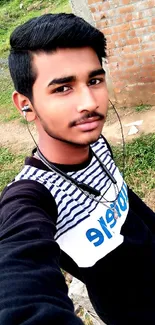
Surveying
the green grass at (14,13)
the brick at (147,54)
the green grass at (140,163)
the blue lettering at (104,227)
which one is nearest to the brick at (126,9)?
the brick at (147,54)

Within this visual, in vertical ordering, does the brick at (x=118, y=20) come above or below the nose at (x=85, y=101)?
below

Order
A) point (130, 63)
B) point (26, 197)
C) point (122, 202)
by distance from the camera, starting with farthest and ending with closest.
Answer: point (130, 63) < point (122, 202) < point (26, 197)

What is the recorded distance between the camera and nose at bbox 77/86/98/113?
44.8 inches

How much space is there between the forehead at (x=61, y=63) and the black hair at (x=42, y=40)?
0.06 ft

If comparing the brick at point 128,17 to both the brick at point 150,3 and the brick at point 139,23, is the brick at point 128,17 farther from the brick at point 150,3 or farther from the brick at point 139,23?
the brick at point 150,3

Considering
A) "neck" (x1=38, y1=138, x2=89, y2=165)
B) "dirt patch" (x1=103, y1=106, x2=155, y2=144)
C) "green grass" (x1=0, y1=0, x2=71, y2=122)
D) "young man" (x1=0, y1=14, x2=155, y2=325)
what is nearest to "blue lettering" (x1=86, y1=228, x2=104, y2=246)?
"young man" (x1=0, y1=14, x2=155, y2=325)

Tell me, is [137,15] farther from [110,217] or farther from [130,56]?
[110,217]

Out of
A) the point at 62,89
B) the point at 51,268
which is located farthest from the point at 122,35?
the point at 51,268

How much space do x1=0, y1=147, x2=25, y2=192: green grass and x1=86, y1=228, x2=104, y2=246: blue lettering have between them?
3.01 metres

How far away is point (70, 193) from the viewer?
122 cm

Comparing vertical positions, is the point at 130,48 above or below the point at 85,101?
below

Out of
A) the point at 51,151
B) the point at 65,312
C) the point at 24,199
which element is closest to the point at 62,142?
the point at 51,151

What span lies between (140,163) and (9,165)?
1.71m

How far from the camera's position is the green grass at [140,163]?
330 centimetres
